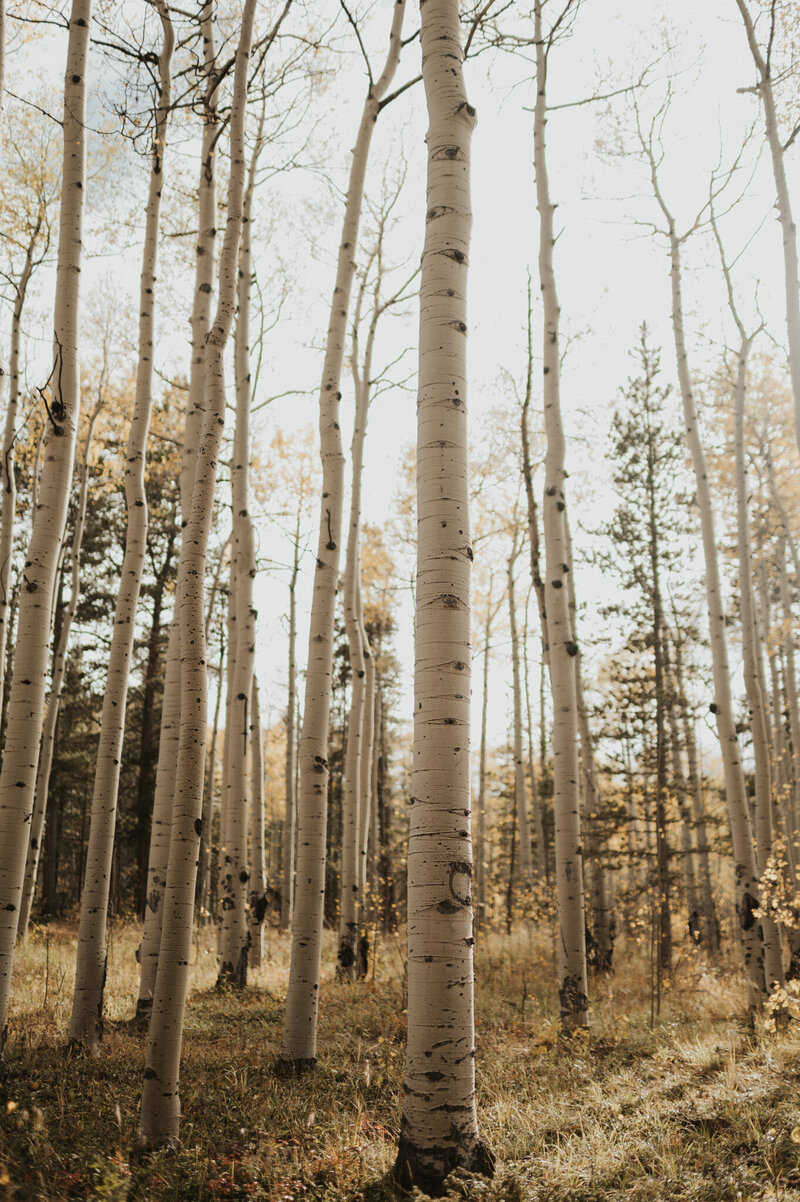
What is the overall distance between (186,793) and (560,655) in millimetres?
3608

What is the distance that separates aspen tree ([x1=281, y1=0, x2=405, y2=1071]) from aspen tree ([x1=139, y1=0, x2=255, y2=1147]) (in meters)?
1.14

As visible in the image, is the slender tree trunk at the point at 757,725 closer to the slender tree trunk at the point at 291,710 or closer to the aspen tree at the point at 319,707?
the aspen tree at the point at 319,707

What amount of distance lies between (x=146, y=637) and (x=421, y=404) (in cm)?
1332

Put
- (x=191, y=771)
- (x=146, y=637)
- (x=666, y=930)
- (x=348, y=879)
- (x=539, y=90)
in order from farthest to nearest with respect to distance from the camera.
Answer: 1. (x=146, y=637)
2. (x=666, y=930)
3. (x=348, y=879)
4. (x=539, y=90)
5. (x=191, y=771)

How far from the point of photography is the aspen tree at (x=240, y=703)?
22.2 ft

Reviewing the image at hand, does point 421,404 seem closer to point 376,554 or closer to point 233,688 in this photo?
point 233,688

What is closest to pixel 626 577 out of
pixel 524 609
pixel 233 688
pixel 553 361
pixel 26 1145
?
pixel 524 609

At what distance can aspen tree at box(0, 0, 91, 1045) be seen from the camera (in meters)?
3.67

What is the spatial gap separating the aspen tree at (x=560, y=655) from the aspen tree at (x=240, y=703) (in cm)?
284

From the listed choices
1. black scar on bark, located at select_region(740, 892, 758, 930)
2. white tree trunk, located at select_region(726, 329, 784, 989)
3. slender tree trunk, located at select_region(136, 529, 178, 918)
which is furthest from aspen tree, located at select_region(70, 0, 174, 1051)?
slender tree trunk, located at select_region(136, 529, 178, 918)

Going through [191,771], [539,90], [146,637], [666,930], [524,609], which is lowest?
[666,930]

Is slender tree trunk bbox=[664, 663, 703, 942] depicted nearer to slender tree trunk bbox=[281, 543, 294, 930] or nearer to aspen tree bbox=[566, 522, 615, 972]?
aspen tree bbox=[566, 522, 615, 972]

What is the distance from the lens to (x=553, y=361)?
664 centimetres

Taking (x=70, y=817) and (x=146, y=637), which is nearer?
(x=146, y=637)
